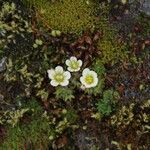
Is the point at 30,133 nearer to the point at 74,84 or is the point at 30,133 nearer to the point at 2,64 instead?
the point at 74,84

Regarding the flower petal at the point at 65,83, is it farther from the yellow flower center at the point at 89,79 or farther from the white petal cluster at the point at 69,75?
the yellow flower center at the point at 89,79

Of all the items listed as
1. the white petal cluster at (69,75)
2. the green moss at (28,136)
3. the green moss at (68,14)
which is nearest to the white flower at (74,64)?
the white petal cluster at (69,75)

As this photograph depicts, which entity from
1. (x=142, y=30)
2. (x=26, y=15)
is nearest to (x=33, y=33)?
(x=26, y=15)

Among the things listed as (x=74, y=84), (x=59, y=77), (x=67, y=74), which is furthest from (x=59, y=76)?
(x=74, y=84)

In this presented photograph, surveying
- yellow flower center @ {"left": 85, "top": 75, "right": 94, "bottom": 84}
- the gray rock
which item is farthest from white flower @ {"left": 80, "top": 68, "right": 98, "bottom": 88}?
the gray rock

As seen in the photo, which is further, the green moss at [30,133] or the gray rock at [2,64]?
the gray rock at [2,64]

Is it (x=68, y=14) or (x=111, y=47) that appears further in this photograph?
(x=68, y=14)

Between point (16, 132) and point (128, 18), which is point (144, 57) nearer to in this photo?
point (128, 18)
